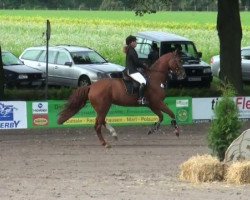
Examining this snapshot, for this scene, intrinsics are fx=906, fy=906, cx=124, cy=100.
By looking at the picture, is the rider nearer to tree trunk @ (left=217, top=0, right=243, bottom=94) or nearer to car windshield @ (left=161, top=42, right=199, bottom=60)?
tree trunk @ (left=217, top=0, right=243, bottom=94)

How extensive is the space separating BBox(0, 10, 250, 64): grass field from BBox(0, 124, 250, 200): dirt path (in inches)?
1139

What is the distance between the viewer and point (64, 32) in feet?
257

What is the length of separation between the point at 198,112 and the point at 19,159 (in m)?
7.70

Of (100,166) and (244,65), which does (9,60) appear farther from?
(100,166)

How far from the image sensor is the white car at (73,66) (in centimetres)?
3697

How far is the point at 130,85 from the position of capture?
75.3ft

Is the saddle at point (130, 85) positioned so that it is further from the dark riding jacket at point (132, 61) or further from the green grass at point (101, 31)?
the green grass at point (101, 31)

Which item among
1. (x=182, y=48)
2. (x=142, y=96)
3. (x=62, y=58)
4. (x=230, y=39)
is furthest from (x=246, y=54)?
(x=142, y=96)

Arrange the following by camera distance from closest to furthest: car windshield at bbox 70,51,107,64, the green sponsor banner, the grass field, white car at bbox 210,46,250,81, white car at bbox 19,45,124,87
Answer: the green sponsor banner < white car at bbox 19,45,124,87 < car windshield at bbox 70,51,107,64 < white car at bbox 210,46,250,81 < the grass field

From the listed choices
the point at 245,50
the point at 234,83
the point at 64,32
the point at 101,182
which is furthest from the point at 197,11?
the point at 101,182

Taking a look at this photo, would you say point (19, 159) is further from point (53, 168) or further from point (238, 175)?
point (238, 175)

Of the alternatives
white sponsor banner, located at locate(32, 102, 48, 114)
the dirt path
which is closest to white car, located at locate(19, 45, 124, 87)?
the dirt path

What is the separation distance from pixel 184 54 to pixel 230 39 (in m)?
10.4

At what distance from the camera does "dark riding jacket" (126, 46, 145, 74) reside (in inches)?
871
